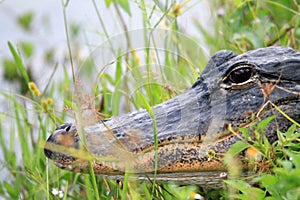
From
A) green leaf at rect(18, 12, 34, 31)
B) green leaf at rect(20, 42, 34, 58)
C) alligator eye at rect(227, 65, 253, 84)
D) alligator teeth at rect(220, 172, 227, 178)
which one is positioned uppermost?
green leaf at rect(18, 12, 34, 31)

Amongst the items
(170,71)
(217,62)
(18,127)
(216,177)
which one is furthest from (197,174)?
(18,127)

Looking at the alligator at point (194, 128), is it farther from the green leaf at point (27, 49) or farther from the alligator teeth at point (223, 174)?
the green leaf at point (27, 49)

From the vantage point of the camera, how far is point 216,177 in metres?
2.96

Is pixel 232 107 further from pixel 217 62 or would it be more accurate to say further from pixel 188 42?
pixel 188 42

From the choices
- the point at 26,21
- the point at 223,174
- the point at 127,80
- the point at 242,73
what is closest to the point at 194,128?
the point at 223,174

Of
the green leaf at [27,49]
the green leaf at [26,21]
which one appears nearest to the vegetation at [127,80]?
the green leaf at [27,49]

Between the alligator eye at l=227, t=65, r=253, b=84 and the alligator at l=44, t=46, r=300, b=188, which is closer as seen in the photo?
the alligator at l=44, t=46, r=300, b=188

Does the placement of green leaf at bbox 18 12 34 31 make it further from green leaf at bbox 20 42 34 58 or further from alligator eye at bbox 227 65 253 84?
alligator eye at bbox 227 65 253 84

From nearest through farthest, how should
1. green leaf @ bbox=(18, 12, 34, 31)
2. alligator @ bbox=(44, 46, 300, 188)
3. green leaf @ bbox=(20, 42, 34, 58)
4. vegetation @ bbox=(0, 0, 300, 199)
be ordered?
alligator @ bbox=(44, 46, 300, 188)
vegetation @ bbox=(0, 0, 300, 199)
green leaf @ bbox=(20, 42, 34, 58)
green leaf @ bbox=(18, 12, 34, 31)

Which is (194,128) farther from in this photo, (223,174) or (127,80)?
(127,80)

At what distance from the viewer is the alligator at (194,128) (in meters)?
2.91

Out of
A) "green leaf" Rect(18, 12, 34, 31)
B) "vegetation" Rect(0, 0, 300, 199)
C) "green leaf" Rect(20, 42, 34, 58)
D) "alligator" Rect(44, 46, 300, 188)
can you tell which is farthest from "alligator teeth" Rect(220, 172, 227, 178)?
"green leaf" Rect(18, 12, 34, 31)

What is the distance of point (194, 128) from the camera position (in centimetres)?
302

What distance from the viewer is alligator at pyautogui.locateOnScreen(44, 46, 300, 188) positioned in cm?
291
